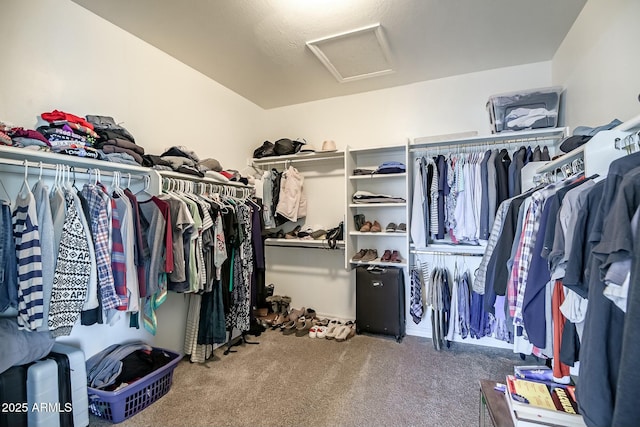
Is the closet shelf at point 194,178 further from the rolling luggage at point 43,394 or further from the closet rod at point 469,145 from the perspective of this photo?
the closet rod at point 469,145

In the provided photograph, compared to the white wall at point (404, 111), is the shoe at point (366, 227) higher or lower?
lower

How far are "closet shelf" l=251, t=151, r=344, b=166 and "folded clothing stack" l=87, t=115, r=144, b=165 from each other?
166cm

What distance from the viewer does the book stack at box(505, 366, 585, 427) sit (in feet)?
3.33

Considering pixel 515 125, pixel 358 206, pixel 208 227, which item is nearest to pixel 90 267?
pixel 208 227

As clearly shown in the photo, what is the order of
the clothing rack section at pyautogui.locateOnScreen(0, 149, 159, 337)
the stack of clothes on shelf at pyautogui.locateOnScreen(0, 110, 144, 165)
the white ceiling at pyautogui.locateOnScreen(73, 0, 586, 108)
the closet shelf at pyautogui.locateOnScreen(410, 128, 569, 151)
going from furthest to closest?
the closet shelf at pyautogui.locateOnScreen(410, 128, 569, 151), the white ceiling at pyautogui.locateOnScreen(73, 0, 586, 108), the stack of clothes on shelf at pyautogui.locateOnScreen(0, 110, 144, 165), the clothing rack section at pyautogui.locateOnScreen(0, 149, 159, 337)

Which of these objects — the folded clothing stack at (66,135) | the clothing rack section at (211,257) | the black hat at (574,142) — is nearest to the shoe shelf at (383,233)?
the clothing rack section at (211,257)

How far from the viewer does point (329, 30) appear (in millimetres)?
2191

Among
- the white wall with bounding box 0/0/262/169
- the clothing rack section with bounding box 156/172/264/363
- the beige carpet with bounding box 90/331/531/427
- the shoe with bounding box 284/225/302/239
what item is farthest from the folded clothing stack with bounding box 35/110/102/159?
the shoe with bounding box 284/225/302/239

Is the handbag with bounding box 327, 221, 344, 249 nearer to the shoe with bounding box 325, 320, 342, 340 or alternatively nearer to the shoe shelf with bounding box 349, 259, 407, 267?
the shoe shelf with bounding box 349, 259, 407, 267

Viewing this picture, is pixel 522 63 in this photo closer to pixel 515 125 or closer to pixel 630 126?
pixel 515 125

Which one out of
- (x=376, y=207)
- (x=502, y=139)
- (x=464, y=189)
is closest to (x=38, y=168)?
(x=376, y=207)

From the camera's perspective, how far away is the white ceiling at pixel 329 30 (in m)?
1.94

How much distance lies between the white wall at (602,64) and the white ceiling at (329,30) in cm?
16

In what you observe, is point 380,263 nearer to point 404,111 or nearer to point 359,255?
point 359,255
